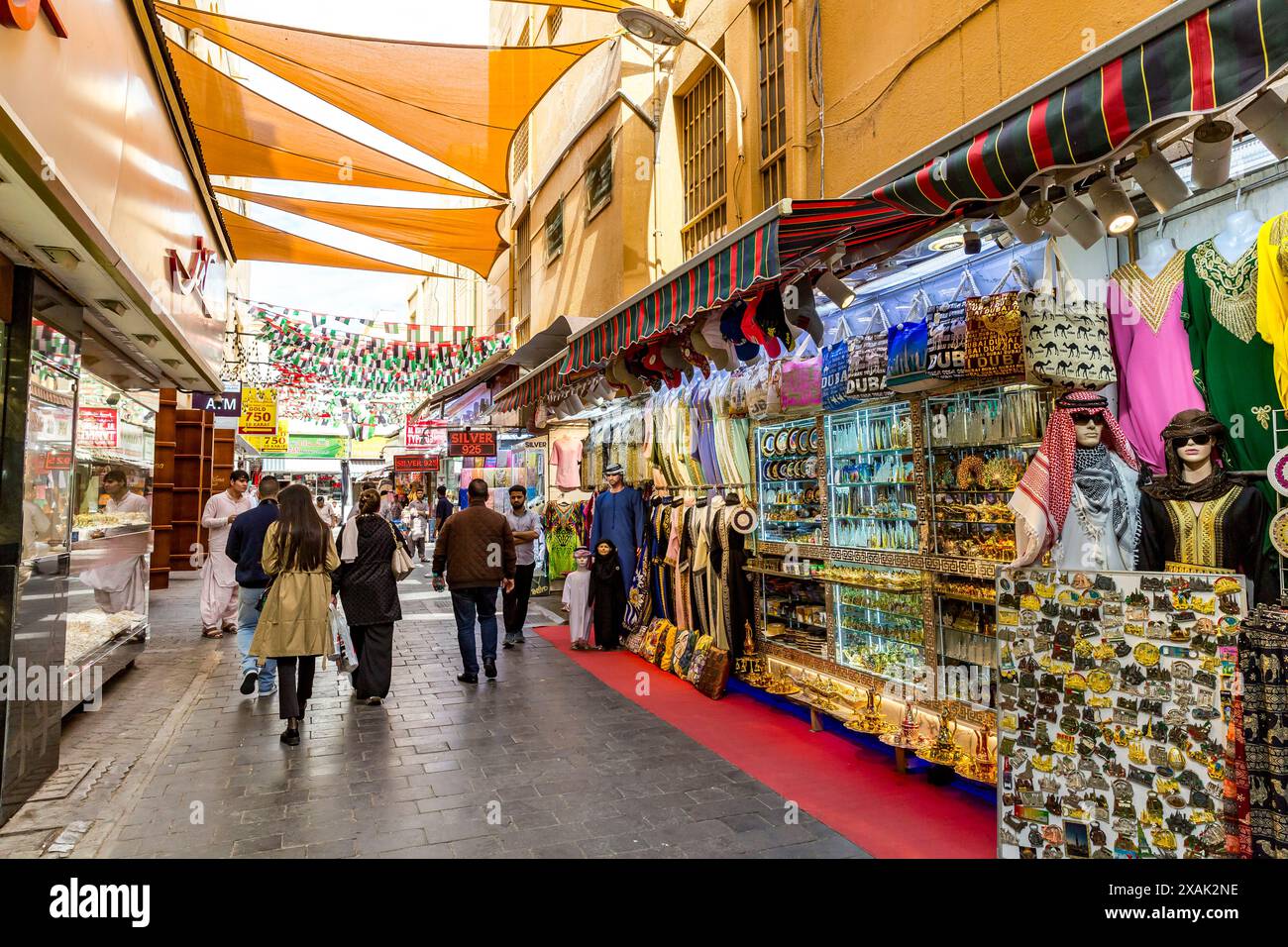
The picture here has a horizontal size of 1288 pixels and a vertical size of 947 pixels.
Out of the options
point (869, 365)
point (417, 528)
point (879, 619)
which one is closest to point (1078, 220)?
point (869, 365)

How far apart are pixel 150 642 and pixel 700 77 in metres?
10.2

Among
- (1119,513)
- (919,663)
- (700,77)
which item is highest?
(700,77)

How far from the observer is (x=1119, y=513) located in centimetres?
398

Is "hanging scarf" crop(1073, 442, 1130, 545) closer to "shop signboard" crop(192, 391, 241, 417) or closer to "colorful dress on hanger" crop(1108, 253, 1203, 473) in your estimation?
"colorful dress on hanger" crop(1108, 253, 1203, 473)

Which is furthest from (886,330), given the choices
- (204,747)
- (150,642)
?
(150,642)

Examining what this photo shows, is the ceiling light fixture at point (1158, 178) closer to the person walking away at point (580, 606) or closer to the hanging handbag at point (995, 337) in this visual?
the hanging handbag at point (995, 337)

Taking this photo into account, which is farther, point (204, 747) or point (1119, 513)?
point (204, 747)

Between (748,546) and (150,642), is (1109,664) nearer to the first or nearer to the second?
(748,546)

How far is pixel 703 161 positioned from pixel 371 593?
700 centimetres

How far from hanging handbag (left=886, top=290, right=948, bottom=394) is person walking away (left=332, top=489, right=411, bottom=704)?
14.5ft

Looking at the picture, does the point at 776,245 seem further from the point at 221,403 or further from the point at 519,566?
the point at 221,403

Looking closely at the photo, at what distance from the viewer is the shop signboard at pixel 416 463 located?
86.8 feet

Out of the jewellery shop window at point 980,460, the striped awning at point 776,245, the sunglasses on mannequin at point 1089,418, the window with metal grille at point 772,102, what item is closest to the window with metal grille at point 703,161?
the window with metal grille at point 772,102

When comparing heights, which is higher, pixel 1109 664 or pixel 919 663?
pixel 1109 664
